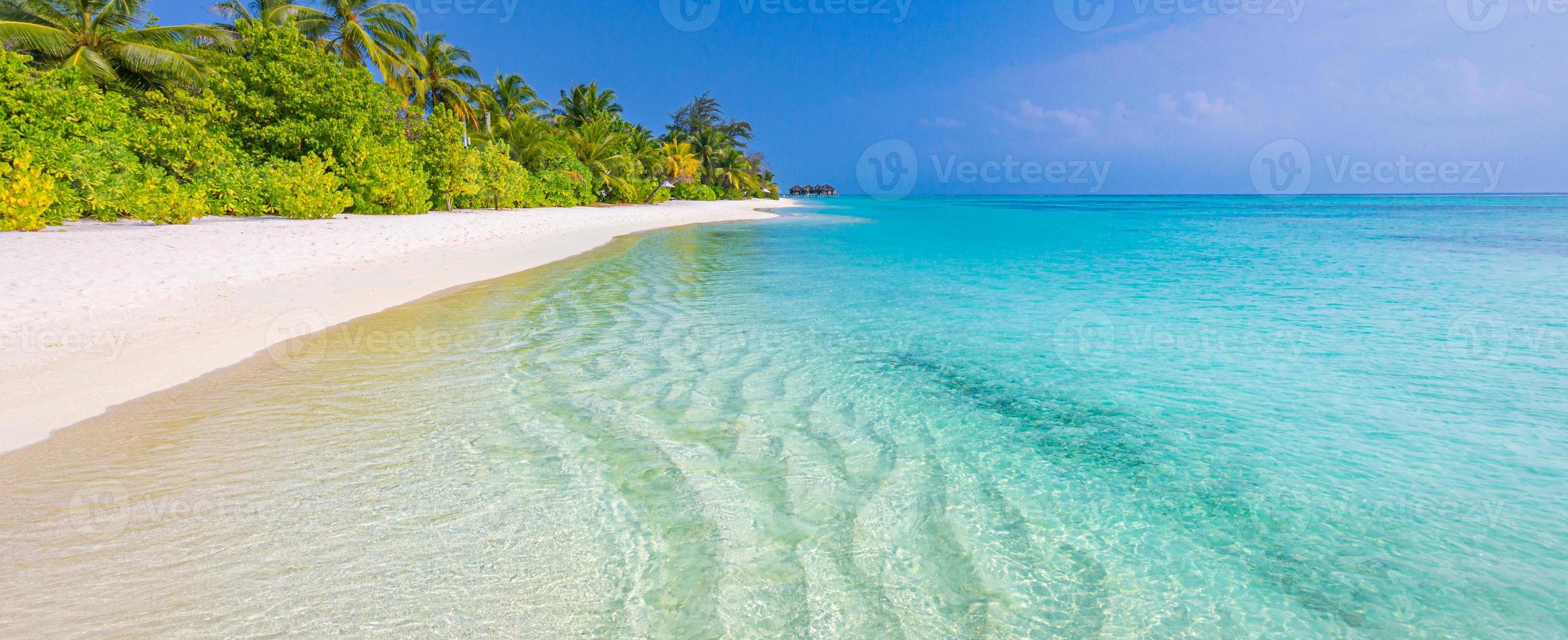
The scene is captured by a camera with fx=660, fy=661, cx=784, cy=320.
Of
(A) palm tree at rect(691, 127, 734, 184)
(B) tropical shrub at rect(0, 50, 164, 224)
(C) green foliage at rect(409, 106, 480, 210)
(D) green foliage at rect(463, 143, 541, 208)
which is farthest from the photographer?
(A) palm tree at rect(691, 127, 734, 184)

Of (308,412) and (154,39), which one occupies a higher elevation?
(154,39)

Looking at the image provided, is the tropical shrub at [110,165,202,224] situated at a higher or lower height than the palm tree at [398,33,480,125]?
Result: lower

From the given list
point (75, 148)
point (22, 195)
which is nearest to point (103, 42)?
point (75, 148)

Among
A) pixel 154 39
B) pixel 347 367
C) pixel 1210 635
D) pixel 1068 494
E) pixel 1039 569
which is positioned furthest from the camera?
pixel 154 39

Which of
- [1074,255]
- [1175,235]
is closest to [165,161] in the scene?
[1074,255]

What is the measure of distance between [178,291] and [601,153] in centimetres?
3396

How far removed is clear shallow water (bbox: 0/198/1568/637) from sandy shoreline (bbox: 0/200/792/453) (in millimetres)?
556

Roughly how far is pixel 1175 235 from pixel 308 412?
33.3 meters

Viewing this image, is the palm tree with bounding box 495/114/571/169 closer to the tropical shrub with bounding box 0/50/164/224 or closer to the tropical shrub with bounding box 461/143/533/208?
the tropical shrub with bounding box 461/143/533/208

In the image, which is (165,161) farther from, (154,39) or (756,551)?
(756,551)

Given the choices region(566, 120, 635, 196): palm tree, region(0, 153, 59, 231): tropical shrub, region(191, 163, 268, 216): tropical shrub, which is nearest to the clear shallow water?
region(0, 153, 59, 231): tropical shrub

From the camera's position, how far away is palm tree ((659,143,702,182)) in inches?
1962

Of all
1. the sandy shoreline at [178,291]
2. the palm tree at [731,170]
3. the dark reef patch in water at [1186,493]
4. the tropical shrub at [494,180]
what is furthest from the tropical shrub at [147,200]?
the palm tree at [731,170]

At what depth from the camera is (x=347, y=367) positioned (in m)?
6.02
